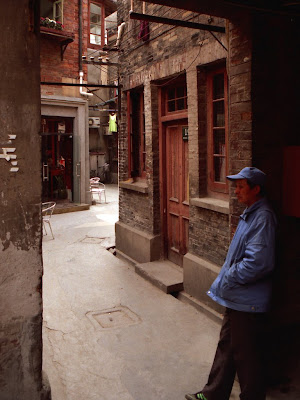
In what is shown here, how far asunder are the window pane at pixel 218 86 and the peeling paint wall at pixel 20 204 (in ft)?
11.9

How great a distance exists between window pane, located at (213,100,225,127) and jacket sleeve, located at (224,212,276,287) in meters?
3.17

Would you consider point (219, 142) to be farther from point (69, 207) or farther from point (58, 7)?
point (58, 7)

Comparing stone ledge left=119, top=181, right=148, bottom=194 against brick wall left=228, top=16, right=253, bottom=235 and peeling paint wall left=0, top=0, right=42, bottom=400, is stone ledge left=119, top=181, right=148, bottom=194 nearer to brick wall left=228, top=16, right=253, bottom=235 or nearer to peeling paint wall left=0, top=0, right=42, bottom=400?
brick wall left=228, top=16, right=253, bottom=235

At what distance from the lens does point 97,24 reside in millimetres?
18812

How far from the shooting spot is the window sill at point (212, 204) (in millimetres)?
5977

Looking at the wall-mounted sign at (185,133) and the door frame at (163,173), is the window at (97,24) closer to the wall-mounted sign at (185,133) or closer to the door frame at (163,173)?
the door frame at (163,173)

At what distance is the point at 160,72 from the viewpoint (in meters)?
7.60

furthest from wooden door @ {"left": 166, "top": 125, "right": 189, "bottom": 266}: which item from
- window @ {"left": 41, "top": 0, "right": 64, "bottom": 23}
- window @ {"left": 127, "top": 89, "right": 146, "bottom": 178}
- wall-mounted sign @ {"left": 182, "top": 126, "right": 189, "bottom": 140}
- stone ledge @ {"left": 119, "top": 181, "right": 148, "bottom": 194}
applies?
window @ {"left": 41, "top": 0, "right": 64, "bottom": 23}

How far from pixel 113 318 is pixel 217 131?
3.33m

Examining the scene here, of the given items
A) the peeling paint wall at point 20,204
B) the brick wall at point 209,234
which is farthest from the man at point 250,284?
the brick wall at point 209,234

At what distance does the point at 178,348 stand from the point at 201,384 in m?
0.85

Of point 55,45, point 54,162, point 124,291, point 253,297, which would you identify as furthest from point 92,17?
point 253,297

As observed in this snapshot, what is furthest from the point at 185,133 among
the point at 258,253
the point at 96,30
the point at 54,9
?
the point at 96,30

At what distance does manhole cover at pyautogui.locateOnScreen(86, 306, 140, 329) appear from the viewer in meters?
5.96
